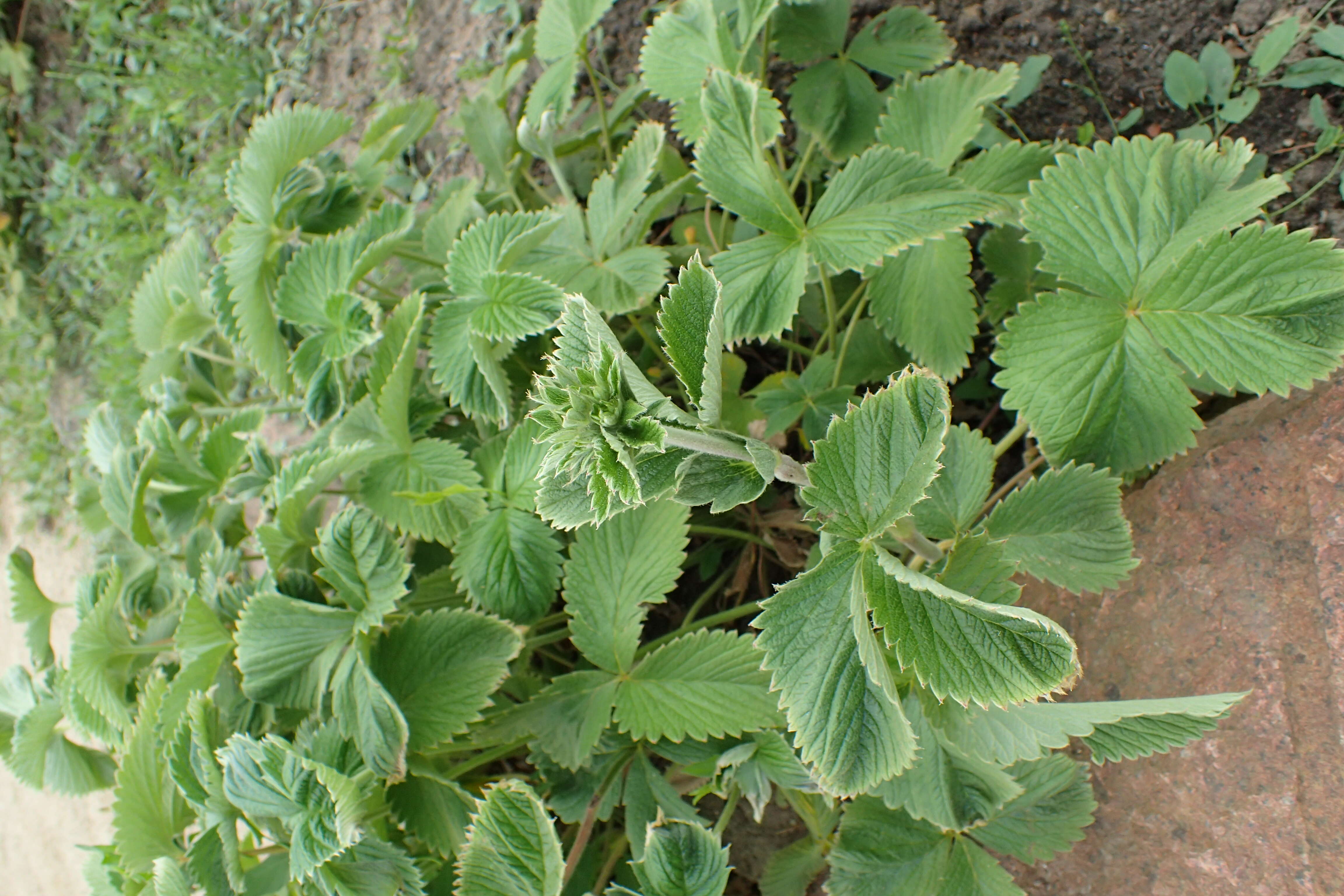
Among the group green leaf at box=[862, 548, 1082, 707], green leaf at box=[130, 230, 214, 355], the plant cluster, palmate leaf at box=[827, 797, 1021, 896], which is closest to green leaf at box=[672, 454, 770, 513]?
the plant cluster

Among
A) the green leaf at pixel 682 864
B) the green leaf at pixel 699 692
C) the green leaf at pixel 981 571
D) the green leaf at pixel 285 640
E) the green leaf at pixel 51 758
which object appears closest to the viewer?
the green leaf at pixel 981 571

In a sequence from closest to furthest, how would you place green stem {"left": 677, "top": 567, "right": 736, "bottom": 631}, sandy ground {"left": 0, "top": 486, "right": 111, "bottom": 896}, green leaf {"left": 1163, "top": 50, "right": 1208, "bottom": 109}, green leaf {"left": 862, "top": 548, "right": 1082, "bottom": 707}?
green leaf {"left": 862, "top": 548, "right": 1082, "bottom": 707} < green leaf {"left": 1163, "top": 50, "right": 1208, "bottom": 109} < green stem {"left": 677, "top": 567, "right": 736, "bottom": 631} < sandy ground {"left": 0, "top": 486, "right": 111, "bottom": 896}

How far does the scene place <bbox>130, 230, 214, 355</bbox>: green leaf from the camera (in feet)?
5.40

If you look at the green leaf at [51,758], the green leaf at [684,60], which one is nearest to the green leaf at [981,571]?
the green leaf at [684,60]

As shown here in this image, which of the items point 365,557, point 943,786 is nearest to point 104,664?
point 365,557

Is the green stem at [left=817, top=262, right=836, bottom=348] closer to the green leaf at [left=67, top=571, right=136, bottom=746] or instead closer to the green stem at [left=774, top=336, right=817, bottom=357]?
the green stem at [left=774, top=336, right=817, bottom=357]

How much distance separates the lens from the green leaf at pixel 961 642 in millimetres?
742

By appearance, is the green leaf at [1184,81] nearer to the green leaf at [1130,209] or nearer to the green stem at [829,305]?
the green leaf at [1130,209]

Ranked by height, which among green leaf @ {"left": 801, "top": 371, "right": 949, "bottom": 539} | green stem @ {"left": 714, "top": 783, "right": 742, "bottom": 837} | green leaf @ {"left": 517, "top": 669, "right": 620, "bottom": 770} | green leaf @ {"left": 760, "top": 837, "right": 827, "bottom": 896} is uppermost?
green leaf @ {"left": 801, "top": 371, "right": 949, "bottom": 539}

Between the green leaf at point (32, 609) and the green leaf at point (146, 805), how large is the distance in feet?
1.37

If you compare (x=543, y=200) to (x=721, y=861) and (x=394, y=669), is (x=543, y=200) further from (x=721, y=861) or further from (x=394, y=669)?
(x=721, y=861)

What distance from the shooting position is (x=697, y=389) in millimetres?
800

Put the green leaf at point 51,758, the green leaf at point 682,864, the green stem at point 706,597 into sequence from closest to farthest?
1. the green leaf at point 682,864
2. the green stem at point 706,597
3. the green leaf at point 51,758

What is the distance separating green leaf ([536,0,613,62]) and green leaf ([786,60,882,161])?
1.03 feet
